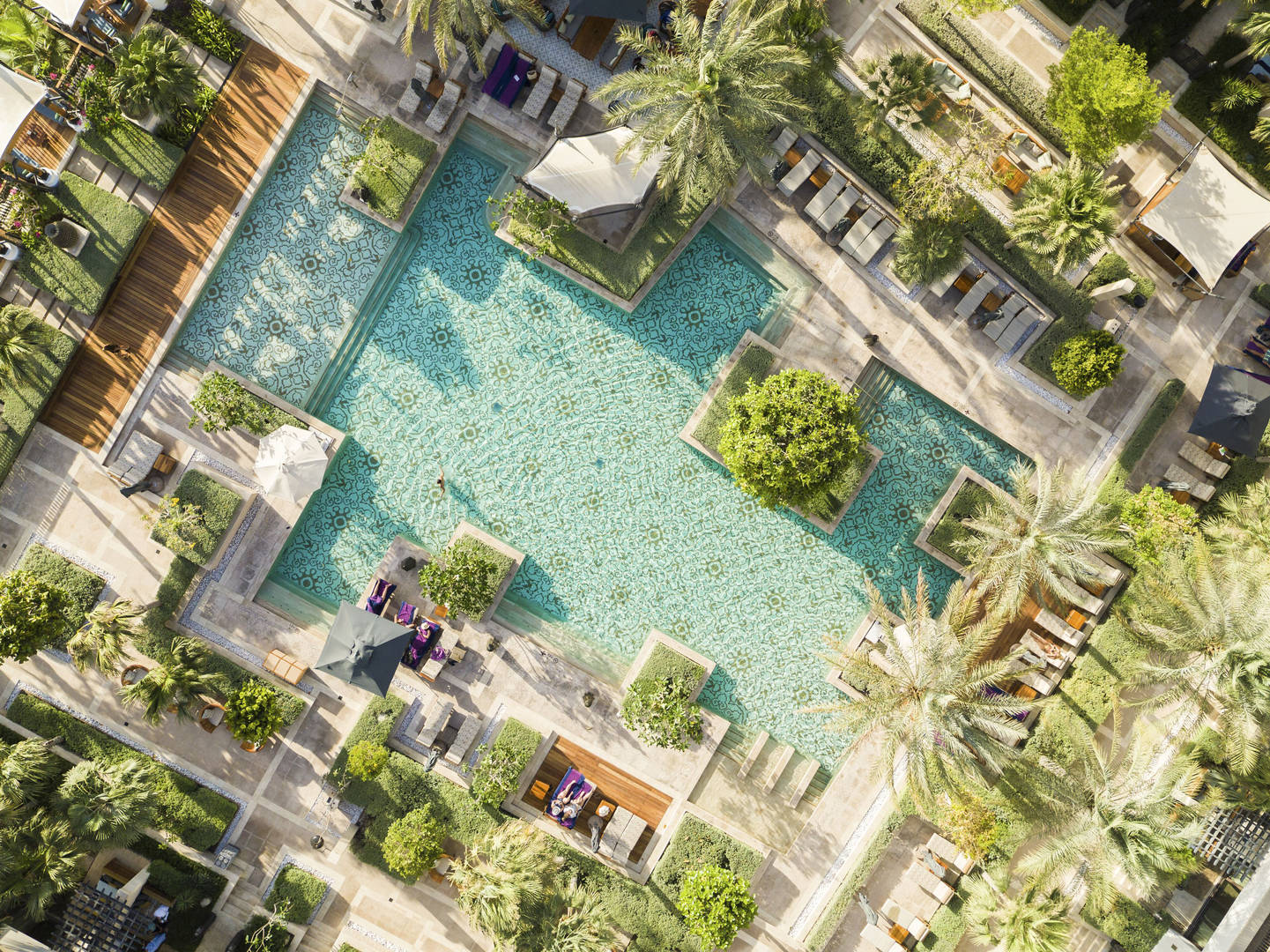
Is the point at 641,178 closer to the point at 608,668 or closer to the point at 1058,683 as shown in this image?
the point at 608,668

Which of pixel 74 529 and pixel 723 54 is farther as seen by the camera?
pixel 74 529

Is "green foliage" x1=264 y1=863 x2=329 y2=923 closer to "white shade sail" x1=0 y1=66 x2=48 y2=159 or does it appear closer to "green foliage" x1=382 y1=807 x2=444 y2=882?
"green foliage" x1=382 y1=807 x2=444 y2=882

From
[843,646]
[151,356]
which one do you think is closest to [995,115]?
[843,646]

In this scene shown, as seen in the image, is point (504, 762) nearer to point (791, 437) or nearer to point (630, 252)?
point (791, 437)

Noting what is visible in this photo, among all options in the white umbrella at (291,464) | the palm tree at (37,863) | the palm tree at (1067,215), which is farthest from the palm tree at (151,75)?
the palm tree at (1067,215)

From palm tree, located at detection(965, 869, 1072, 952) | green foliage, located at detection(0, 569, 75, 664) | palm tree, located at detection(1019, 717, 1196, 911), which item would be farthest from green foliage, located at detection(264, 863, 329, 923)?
palm tree, located at detection(1019, 717, 1196, 911)

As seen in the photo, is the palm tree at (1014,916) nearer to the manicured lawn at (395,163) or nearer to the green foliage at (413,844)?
the green foliage at (413,844)

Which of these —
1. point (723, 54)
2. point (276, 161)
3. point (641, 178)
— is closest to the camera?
point (723, 54)
